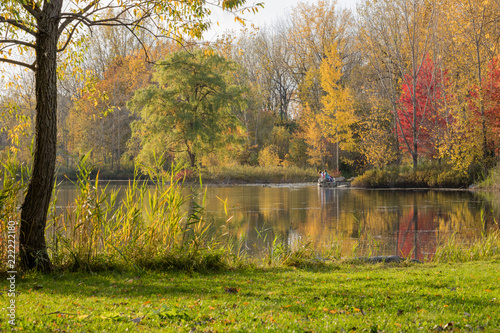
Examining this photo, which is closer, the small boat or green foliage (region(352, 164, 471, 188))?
green foliage (region(352, 164, 471, 188))

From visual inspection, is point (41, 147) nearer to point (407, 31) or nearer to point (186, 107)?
point (186, 107)

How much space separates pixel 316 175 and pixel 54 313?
33.7 metres

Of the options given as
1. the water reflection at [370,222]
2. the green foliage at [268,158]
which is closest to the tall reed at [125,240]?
the water reflection at [370,222]

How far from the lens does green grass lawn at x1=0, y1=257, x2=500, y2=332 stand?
12.2 feet

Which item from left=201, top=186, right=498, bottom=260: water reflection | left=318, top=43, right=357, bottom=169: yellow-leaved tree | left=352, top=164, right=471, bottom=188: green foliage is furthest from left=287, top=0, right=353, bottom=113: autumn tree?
left=201, top=186, right=498, bottom=260: water reflection

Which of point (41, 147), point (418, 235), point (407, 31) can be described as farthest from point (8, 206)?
point (407, 31)

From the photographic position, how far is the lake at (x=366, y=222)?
32.7 feet

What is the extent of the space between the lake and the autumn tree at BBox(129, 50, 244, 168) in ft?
34.6

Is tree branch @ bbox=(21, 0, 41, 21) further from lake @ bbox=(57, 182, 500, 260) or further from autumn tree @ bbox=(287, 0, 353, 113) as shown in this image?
autumn tree @ bbox=(287, 0, 353, 113)

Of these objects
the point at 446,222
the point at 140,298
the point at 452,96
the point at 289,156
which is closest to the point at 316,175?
the point at 289,156

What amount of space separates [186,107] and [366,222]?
63.6ft

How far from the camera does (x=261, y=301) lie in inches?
181

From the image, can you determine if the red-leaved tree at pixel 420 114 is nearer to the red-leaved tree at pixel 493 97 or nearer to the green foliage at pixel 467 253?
the red-leaved tree at pixel 493 97

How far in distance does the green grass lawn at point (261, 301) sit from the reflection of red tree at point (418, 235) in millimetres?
2576
